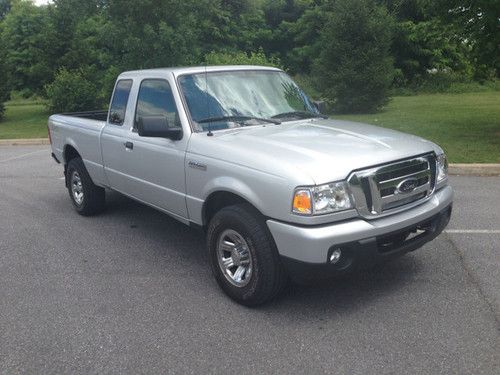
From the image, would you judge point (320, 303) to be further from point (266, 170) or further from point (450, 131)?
point (450, 131)

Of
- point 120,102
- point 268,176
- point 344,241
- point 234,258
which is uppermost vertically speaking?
point 120,102

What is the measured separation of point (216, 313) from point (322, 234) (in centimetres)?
111

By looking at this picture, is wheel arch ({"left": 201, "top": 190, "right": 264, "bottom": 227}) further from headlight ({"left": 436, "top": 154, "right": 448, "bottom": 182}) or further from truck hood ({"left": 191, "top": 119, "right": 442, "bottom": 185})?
headlight ({"left": 436, "top": 154, "right": 448, "bottom": 182})

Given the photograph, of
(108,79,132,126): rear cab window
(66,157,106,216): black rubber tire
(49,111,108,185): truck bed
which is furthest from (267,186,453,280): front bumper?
(66,157,106,216): black rubber tire

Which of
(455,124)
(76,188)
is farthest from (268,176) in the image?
(455,124)

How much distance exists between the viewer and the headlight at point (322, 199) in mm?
3463

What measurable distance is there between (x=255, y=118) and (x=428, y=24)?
33.2ft

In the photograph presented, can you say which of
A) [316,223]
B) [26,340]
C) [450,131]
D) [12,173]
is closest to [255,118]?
[316,223]

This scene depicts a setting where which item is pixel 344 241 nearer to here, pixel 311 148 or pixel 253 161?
pixel 311 148

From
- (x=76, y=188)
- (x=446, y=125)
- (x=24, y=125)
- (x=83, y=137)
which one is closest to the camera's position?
(x=83, y=137)

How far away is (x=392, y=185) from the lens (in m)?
3.79

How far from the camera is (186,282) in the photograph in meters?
4.55

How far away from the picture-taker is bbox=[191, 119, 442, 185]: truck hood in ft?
11.7

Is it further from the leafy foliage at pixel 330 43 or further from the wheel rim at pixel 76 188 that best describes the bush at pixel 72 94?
the wheel rim at pixel 76 188
